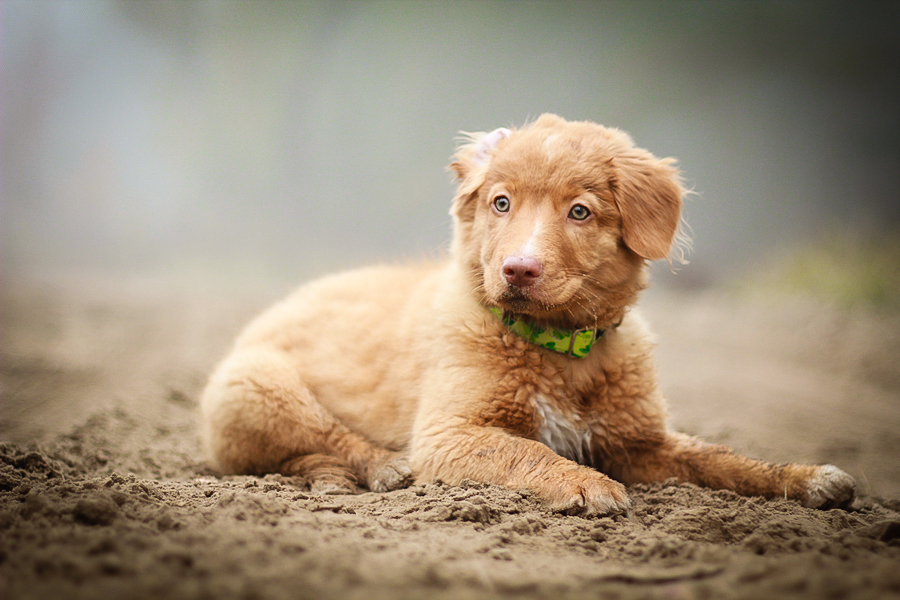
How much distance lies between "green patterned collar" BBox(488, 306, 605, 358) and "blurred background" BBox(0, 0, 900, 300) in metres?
7.66

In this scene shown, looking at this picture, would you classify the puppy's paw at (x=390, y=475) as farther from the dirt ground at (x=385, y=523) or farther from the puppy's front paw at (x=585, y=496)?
the puppy's front paw at (x=585, y=496)

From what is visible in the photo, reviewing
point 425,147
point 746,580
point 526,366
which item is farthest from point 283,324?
point 425,147

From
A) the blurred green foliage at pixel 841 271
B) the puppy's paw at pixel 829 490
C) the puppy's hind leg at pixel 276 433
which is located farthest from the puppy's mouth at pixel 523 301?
the blurred green foliage at pixel 841 271

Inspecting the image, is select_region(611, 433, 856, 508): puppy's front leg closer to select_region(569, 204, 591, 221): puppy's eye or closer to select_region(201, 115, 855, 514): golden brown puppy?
select_region(201, 115, 855, 514): golden brown puppy

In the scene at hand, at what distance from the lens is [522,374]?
3.40 metres

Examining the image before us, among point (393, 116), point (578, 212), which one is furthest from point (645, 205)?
point (393, 116)

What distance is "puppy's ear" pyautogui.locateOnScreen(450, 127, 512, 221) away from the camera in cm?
376

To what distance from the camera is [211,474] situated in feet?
13.1

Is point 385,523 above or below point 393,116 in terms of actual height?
below

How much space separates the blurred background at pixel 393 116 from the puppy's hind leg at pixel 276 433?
765cm

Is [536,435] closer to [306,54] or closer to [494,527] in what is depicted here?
[494,527]

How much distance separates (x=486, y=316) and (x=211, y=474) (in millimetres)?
2075

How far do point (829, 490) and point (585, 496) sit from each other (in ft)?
4.66

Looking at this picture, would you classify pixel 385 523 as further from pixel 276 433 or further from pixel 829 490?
pixel 829 490
